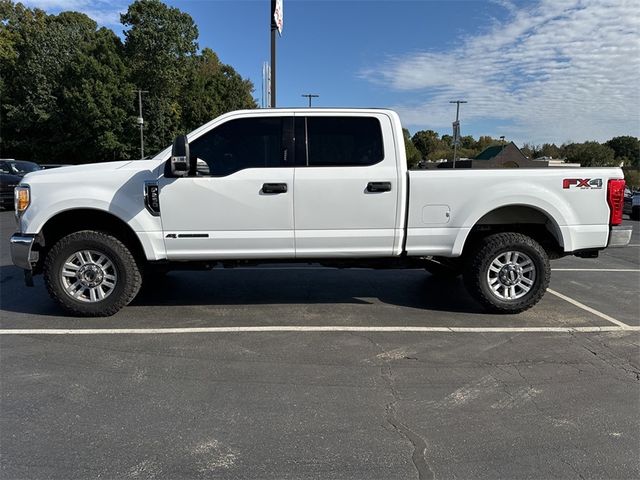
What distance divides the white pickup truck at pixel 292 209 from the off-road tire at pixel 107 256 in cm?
1

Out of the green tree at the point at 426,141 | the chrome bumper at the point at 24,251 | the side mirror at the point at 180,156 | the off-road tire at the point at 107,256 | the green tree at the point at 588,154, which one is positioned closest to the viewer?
the side mirror at the point at 180,156

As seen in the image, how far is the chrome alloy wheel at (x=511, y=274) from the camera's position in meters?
5.34

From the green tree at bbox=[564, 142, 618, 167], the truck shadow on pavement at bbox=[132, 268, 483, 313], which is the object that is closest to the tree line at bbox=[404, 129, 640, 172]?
the green tree at bbox=[564, 142, 618, 167]

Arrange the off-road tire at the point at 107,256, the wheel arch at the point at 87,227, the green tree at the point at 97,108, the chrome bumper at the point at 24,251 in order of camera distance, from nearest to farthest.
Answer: the chrome bumper at the point at 24,251
the off-road tire at the point at 107,256
the wheel arch at the point at 87,227
the green tree at the point at 97,108

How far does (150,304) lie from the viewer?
5746 mm

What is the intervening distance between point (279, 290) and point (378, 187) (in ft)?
7.04

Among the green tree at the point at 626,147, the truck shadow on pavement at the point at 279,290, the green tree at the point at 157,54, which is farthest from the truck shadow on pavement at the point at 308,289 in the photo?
the green tree at the point at 626,147

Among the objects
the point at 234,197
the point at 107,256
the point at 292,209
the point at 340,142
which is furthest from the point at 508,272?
the point at 107,256

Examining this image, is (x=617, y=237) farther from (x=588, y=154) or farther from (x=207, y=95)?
(x=588, y=154)

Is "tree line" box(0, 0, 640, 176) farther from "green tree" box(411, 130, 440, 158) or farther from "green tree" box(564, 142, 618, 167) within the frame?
"green tree" box(411, 130, 440, 158)

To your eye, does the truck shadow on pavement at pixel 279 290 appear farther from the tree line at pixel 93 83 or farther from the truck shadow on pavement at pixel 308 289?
the tree line at pixel 93 83

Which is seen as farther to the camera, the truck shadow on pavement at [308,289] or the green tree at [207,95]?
the green tree at [207,95]

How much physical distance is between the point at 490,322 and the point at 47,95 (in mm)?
49967

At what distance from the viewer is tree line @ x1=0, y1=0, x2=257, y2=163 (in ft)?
148
